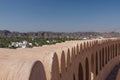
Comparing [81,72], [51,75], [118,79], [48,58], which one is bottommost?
[118,79]

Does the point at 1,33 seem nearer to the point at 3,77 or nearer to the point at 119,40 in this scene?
the point at 119,40

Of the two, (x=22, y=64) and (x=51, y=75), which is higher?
(x=22, y=64)

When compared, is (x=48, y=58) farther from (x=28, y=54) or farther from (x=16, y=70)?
(x=16, y=70)

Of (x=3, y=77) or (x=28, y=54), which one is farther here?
(x=28, y=54)

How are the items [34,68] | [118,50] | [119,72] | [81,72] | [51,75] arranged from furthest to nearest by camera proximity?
[118,50]
[119,72]
[81,72]
[51,75]
[34,68]

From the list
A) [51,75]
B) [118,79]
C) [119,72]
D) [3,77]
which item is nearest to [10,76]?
[3,77]

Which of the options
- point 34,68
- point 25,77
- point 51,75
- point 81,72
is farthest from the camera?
point 81,72

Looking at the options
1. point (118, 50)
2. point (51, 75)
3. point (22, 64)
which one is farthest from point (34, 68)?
point (118, 50)

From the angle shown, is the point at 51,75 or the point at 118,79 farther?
the point at 118,79

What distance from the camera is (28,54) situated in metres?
4.16

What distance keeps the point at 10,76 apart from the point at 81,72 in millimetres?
6868

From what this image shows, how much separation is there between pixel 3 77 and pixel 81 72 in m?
6.88

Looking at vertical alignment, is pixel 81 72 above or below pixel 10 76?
below

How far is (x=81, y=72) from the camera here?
30.0 ft
